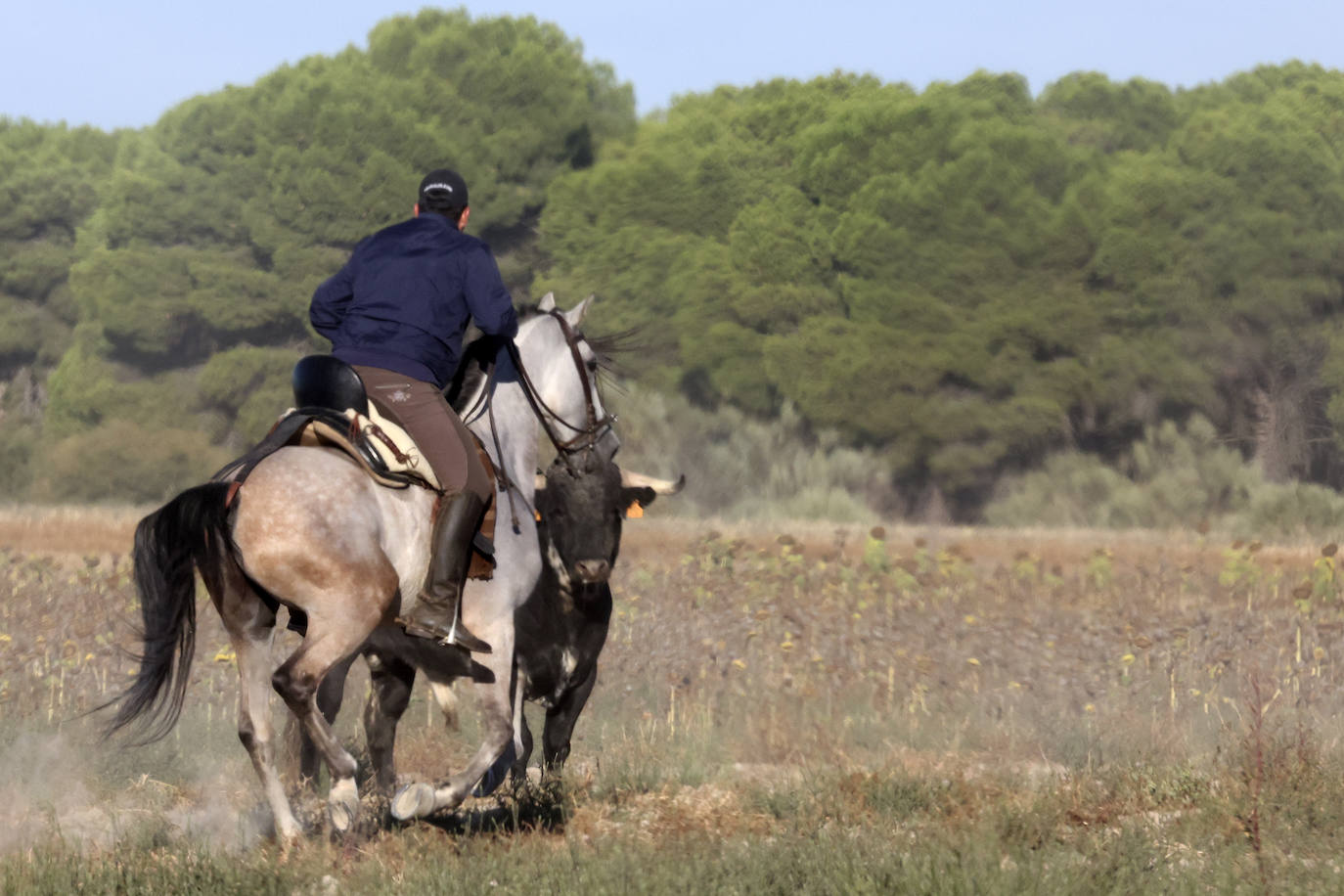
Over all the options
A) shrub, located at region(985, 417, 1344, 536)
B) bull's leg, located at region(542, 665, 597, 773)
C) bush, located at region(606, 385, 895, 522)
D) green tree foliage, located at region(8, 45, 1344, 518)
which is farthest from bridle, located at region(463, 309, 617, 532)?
green tree foliage, located at region(8, 45, 1344, 518)

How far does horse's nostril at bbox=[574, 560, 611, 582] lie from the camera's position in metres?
7.70

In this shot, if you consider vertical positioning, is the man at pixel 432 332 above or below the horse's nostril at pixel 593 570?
above

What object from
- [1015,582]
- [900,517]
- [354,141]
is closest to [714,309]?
[900,517]

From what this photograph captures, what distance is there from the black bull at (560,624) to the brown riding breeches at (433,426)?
3.72 ft

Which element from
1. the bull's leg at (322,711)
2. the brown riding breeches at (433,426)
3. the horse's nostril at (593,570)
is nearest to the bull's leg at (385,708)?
the bull's leg at (322,711)

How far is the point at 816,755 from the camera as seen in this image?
9.05 meters

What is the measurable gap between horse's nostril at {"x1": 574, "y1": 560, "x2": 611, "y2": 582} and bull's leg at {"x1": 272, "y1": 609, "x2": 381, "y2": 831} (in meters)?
1.63

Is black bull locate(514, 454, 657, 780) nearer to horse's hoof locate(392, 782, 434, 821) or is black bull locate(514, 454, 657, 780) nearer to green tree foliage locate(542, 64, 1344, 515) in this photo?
horse's hoof locate(392, 782, 434, 821)

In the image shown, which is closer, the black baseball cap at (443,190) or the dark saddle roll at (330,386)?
the dark saddle roll at (330,386)

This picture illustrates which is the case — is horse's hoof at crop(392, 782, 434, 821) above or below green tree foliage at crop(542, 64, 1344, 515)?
below

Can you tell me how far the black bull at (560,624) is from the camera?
7570 millimetres

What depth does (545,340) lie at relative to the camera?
777cm

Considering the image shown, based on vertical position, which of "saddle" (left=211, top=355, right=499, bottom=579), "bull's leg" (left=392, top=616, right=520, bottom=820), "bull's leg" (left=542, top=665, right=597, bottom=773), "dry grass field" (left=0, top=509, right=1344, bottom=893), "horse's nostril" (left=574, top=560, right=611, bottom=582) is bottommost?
"dry grass field" (left=0, top=509, right=1344, bottom=893)

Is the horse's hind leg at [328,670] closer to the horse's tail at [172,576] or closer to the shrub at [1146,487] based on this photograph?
the horse's tail at [172,576]
